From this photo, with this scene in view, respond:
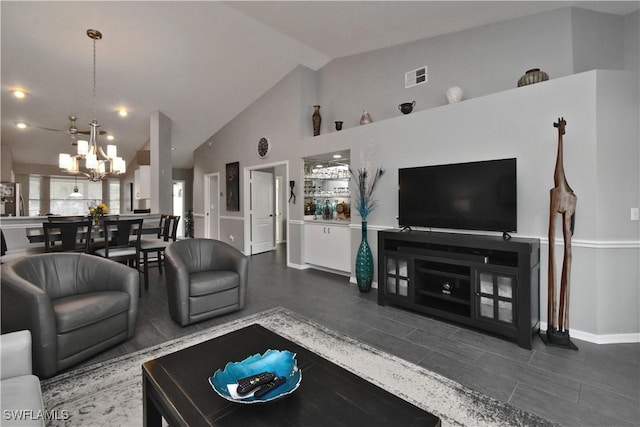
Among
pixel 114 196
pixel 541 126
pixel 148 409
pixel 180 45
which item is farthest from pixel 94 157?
pixel 114 196

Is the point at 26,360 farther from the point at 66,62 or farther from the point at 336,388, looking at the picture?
the point at 66,62

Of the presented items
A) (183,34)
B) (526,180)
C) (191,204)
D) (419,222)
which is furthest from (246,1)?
(191,204)

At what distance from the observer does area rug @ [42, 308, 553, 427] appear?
168 cm

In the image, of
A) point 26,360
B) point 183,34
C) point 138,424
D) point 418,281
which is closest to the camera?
point 26,360

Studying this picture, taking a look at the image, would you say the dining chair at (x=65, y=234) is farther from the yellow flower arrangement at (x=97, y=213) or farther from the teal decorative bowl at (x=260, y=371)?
the teal decorative bowl at (x=260, y=371)

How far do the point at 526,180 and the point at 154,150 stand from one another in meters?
6.47

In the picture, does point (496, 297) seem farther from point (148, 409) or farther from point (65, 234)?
point (65, 234)

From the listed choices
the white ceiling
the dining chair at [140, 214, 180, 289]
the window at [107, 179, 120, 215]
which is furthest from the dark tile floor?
the window at [107, 179, 120, 215]

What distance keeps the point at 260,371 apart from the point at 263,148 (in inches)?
215

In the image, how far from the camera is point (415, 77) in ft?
14.0

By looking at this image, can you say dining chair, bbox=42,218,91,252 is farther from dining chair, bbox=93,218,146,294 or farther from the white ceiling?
the white ceiling

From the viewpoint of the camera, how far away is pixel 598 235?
2607 millimetres

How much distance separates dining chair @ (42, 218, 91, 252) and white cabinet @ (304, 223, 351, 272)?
322 cm

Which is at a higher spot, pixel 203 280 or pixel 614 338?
pixel 203 280
